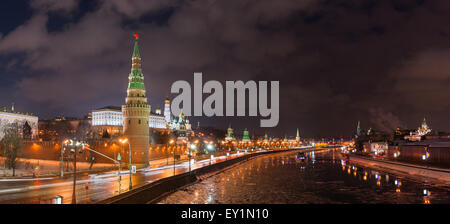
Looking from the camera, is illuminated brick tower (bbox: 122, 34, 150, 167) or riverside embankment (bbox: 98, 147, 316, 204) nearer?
riverside embankment (bbox: 98, 147, 316, 204)

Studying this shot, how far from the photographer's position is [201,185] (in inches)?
1590

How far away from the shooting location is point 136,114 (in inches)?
2660

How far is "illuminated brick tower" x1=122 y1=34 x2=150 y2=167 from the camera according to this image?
66500 millimetres

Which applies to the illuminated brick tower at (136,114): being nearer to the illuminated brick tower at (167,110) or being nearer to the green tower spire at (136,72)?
the green tower spire at (136,72)

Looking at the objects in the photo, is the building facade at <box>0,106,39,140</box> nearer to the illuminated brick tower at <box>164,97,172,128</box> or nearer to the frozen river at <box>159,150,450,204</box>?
the illuminated brick tower at <box>164,97,172,128</box>

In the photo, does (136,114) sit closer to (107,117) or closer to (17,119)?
(17,119)

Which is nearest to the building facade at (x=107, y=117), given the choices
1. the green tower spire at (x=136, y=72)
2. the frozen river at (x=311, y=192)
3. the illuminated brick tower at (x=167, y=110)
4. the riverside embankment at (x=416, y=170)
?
the illuminated brick tower at (x=167, y=110)

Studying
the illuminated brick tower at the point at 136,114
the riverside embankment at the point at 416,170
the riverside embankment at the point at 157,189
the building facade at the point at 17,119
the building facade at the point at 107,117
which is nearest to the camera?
the riverside embankment at the point at 157,189

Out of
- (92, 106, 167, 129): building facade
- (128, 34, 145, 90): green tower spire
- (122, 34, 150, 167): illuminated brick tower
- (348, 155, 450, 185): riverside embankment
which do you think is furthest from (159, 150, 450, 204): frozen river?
(92, 106, 167, 129): building facade

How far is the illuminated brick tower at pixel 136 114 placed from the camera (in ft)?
218
